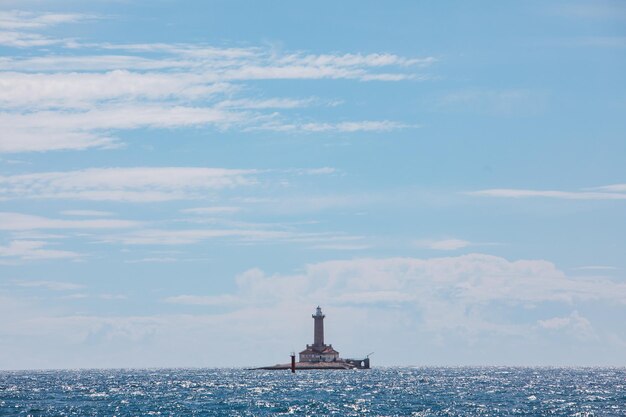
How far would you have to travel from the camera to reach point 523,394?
12175 centimetres

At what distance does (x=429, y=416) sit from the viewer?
8475 centimetres

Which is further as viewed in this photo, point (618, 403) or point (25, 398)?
point (25, 398)

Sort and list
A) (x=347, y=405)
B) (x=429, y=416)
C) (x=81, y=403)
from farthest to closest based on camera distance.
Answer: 1. (x=81, y=403)
2. (x=347, y=405)
3. (x=429, y=416)

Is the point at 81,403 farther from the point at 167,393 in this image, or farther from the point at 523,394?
the point at 523,394

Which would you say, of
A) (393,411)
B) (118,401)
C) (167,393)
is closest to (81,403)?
(118,401)

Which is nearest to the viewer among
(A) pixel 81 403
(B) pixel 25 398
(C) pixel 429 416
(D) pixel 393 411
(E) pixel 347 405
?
(C) pixel 429 416

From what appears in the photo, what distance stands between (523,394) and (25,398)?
54534 mm

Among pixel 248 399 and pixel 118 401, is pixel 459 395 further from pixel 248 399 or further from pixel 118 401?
pixel 118 401

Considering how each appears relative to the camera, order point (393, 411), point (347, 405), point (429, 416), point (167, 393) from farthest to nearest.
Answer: point (167, 393) < point (347, 405) < point (393, 411) < point (429, 416)

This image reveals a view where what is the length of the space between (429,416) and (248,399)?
102 ft

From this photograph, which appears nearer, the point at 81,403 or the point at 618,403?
the point at 618,403

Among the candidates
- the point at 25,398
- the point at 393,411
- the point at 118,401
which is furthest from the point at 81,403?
the point at 393,411

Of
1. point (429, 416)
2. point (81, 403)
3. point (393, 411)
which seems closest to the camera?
point (429, 416)

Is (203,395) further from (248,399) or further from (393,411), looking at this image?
(393,411)
